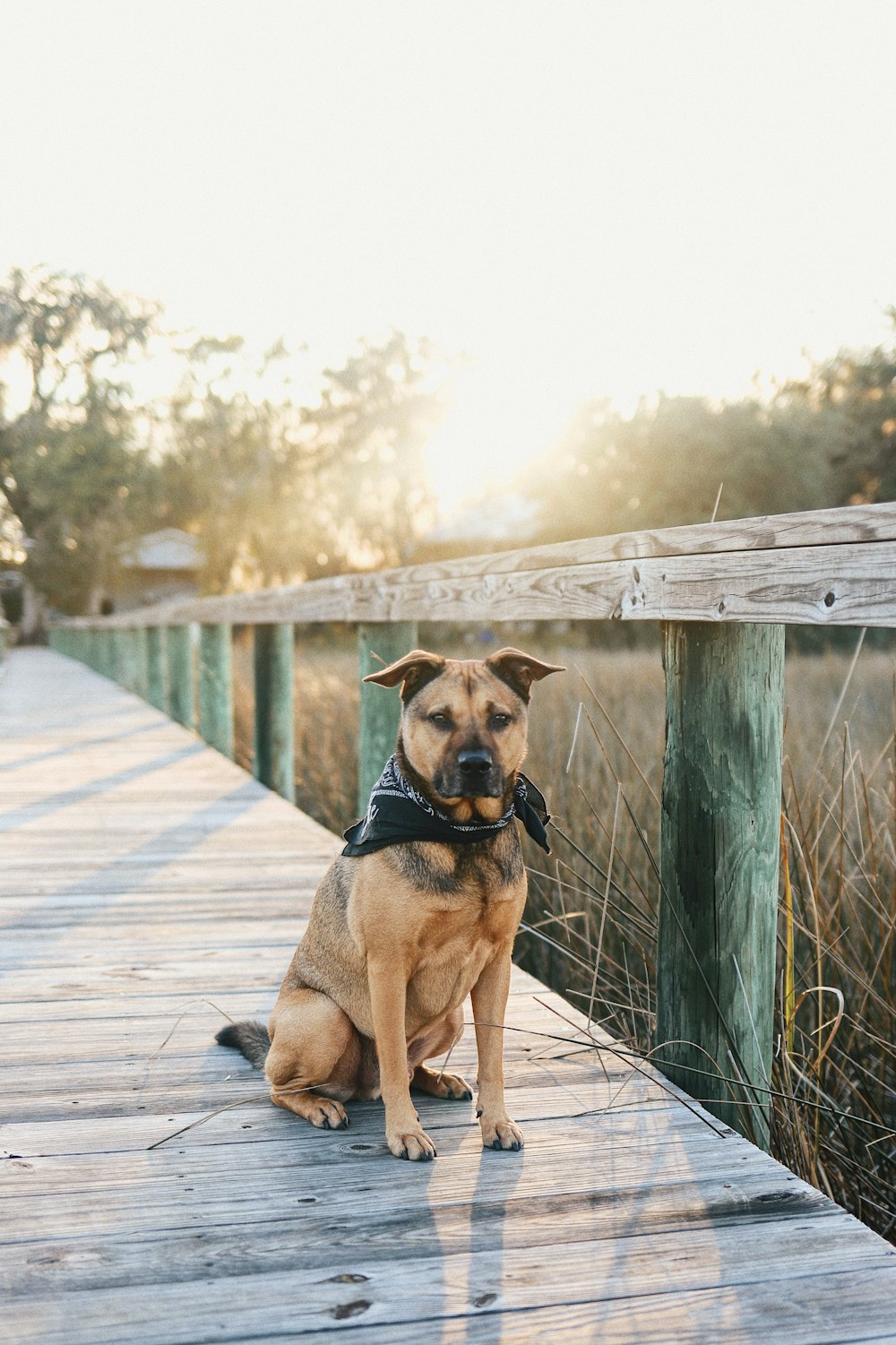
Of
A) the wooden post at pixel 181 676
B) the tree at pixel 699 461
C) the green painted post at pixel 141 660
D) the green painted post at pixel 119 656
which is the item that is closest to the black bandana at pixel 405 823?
the wooden post at pixel 181 676

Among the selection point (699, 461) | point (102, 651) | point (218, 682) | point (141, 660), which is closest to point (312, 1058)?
point (218, 682)

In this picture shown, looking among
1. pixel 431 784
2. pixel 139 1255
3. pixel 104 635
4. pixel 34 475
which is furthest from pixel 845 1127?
pixel 34 475

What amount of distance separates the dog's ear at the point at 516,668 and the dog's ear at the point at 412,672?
0.12 meters

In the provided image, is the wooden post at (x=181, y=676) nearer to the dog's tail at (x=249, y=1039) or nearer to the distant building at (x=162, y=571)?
the dog's tail at (x=249, y=1039)

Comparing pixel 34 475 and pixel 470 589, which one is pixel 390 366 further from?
pixel 470 589

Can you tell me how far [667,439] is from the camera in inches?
1038

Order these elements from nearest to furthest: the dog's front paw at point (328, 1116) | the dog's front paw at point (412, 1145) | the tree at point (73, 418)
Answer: the dog's front paw at point (412, 1145) < the dog's front paw at point (328, 1116) < the tree at point (73, 418)

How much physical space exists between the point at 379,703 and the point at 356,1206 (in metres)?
2.74

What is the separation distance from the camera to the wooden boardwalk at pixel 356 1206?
165 centimetres

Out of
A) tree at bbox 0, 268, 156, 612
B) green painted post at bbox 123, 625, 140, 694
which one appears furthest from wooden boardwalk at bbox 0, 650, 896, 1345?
tree at bbox 0, 268, 156, 612

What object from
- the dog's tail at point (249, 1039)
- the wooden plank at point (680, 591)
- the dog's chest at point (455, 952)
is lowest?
the dog's tail at point (249, 1039)

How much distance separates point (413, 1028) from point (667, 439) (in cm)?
2523

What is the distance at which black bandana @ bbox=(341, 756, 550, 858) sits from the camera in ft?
7.42

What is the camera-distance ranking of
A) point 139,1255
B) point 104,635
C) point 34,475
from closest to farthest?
1. point 139,1255
2. point 104,635
3. point 34,475
